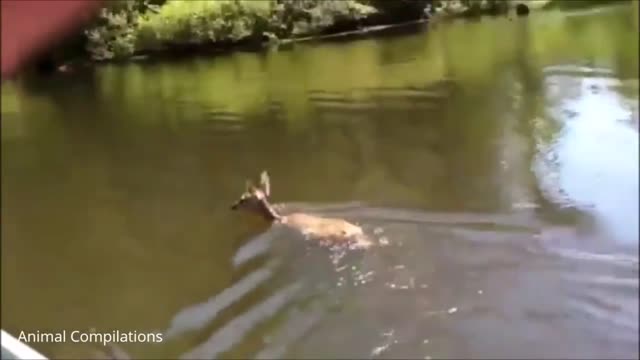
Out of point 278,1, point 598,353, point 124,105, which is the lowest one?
point 598,353

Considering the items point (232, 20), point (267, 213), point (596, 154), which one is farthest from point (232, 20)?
point (596, 154)

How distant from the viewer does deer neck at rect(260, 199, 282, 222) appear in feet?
9.76

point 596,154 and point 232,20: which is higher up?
point 232,20

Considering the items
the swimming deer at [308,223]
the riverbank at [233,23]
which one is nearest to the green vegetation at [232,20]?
the riverbank at [233,23]

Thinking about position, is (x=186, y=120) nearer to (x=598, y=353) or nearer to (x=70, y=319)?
(x=70, y=319)

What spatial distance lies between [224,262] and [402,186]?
37.4 inches

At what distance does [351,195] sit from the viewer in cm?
335

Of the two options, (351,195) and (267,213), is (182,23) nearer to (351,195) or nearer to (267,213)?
(267,213)

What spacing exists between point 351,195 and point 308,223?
543 mm

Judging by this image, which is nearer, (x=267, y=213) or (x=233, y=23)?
(x=267, y=213)

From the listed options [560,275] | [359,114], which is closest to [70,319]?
[560,275]

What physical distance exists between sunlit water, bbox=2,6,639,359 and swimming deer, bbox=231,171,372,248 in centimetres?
5

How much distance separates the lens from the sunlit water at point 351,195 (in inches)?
84.8

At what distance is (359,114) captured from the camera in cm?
502
